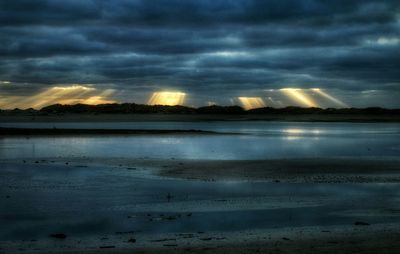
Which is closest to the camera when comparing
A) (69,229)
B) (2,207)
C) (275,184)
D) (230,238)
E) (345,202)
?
(230,238)

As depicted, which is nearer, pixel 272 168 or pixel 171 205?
pixel 171 205

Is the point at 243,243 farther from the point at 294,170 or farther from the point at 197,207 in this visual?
the point at 294,170

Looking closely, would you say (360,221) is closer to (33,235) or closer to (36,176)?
(33,235)

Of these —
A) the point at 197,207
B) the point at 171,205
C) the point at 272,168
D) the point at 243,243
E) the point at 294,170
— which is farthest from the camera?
the point at 272,168

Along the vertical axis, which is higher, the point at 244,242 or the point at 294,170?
the point at 244,242

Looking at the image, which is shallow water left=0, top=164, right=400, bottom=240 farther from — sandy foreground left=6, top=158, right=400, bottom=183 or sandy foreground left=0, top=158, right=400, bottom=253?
sandy foreground left=6, top=158, right=400, bottom=183

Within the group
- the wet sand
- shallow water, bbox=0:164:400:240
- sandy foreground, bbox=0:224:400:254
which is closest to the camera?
sandy foreground, bbox=0:224:400:254

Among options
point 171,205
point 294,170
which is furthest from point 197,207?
point 294,170

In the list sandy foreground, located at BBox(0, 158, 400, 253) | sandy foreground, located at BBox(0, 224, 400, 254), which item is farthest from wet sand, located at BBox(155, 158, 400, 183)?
sandy foreground, located at BBox(0, 224, 400, 254)

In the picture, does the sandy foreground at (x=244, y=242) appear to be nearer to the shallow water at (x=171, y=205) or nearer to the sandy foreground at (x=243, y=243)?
the sandy foreground at (x=243, y=243)

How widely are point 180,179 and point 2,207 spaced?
28.7 feet

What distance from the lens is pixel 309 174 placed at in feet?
84.6

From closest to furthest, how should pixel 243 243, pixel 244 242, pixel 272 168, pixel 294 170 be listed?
pixel 243 243 < pixel 244 242 < pixel 294 170 < pixel 272 168

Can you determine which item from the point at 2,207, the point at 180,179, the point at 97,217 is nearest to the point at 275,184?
the point at 180,179
